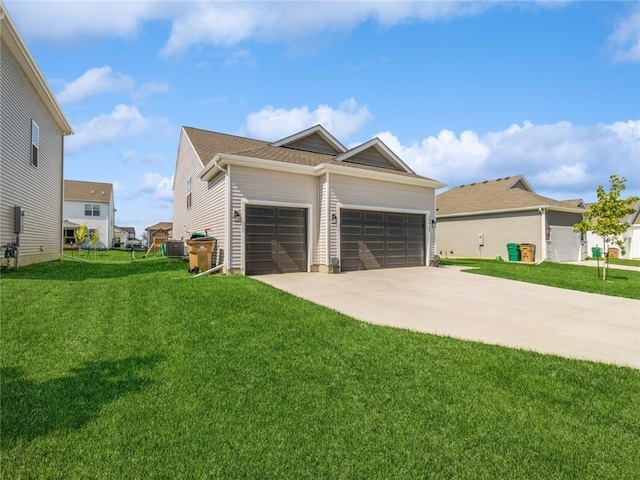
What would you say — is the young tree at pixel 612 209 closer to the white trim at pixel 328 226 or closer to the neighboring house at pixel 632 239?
the white trim at pixel 328 226

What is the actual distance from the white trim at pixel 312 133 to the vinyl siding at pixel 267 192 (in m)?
3.51

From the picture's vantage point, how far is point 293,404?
2.97 m

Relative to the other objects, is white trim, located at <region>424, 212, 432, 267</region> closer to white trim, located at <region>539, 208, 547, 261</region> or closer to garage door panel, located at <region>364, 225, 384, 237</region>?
garage door panel, located at <region>364, 225, 384, 237</region>

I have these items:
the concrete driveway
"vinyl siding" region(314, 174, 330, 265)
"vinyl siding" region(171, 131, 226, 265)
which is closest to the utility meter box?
"vinyl siding" region(171, 131, 226, 265)

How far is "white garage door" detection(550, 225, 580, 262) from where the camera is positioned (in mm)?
19594

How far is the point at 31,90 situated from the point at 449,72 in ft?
45.6

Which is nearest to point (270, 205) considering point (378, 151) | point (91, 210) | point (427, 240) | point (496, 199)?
point (378, 151)

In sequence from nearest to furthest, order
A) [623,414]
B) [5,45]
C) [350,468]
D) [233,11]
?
1. [350,468]
2. [623,414]
3. [233,11]
4. [5,45]

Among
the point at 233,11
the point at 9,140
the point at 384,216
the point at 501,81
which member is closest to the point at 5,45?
the point at 9,140

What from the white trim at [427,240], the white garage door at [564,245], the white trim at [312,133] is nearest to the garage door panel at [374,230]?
the white trim at [427,240]

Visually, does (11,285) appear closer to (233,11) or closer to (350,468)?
(233,11)

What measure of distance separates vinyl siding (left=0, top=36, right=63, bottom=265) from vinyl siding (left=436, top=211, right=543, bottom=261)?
22.8 m

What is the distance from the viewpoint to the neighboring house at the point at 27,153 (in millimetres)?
8980

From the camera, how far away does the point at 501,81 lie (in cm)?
1054
